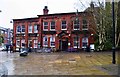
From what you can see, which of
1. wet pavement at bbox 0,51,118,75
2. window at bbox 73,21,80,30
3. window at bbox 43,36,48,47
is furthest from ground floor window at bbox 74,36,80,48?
wet pavement at bbox 0,51,118,75

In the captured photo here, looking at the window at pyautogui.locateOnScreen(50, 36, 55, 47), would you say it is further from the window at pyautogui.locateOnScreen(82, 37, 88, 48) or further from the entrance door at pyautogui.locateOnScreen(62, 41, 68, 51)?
the window at pyautogui.locateOnScreen(82, 37, 88, 48)

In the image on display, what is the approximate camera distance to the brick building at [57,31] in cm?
4994

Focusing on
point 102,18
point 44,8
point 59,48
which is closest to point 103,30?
point 102,18

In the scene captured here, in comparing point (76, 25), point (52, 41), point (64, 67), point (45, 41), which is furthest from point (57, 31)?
point (64, 67)

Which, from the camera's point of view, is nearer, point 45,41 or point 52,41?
point 52,41

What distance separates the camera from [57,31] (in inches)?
2066

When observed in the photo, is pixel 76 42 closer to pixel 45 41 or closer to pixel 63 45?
pixel 63 45

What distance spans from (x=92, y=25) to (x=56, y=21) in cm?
906

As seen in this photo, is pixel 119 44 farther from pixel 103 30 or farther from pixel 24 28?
pixel 24 28

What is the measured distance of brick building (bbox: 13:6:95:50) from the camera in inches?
1966

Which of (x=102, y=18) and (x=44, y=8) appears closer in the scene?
(x=102, y=18)

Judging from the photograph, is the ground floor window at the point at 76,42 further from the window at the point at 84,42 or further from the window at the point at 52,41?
the window at the point at 52,41

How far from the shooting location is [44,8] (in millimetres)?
56625

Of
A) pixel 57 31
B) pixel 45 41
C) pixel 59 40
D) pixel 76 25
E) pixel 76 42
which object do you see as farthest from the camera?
pixel 45 41
